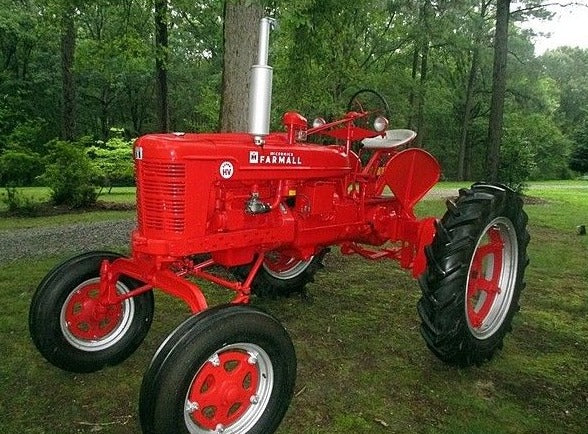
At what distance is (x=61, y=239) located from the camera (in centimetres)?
726

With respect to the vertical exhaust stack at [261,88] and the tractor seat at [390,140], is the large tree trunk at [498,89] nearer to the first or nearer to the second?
the tractor seat at [390,140]

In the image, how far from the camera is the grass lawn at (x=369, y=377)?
2592 mm

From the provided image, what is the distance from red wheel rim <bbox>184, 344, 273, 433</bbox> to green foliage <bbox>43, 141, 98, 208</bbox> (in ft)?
29.0

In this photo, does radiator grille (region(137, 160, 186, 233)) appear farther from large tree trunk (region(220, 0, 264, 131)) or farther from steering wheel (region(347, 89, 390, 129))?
large tree trunk (region(220, 0, 264, 131))

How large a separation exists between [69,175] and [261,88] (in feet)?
28.7

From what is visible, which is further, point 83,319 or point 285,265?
point 285,265

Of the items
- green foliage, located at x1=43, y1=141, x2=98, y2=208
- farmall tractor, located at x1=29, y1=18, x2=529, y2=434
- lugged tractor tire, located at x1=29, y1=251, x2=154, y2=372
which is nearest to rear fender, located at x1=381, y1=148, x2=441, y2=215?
farmall tractor, located at x1=29, y1=18, x2=529, y2=434

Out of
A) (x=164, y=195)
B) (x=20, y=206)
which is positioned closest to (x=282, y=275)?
(x=164, y=195)

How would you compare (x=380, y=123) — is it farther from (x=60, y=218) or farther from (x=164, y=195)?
(x=60, y=218)

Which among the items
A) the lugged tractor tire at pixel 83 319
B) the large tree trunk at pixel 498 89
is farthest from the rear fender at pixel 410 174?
the large tree trunk at pixel 498 89

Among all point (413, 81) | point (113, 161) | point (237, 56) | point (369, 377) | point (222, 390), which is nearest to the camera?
point (222, 390)

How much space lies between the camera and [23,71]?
27.3 m

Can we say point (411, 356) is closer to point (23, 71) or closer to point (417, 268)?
point (417, 268)

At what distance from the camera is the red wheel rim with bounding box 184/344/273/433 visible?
2.26m
